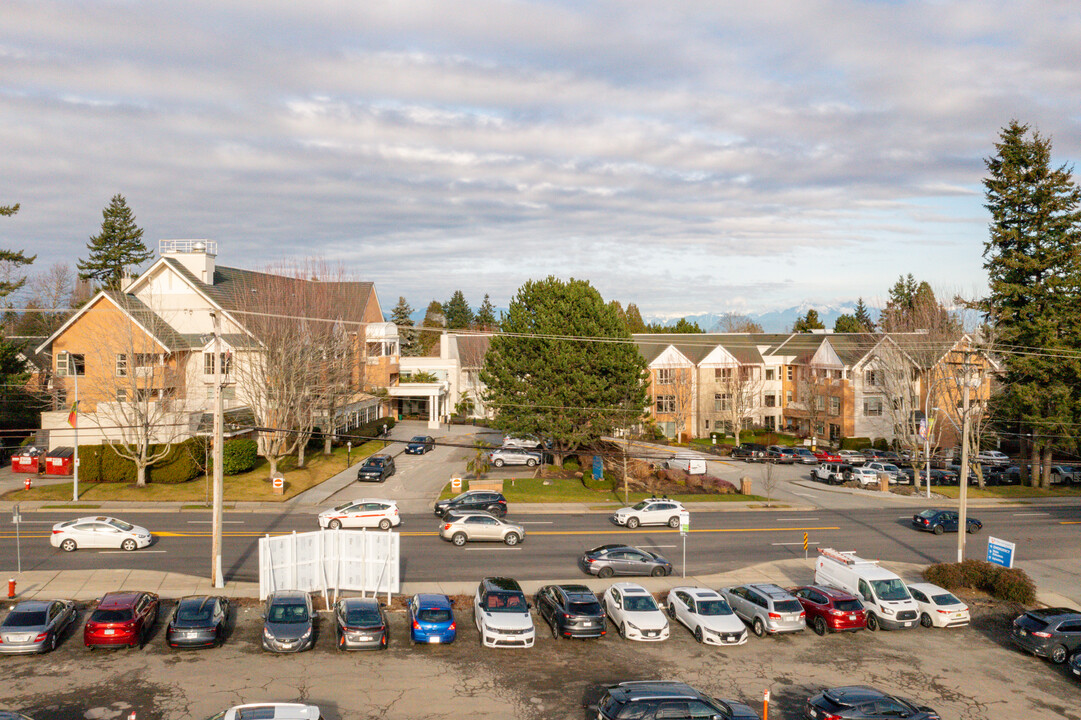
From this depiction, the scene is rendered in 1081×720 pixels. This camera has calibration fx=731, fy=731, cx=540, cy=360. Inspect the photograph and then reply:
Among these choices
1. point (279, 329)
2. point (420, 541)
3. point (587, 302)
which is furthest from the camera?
point (587, 302)

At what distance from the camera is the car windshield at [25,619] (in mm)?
20922

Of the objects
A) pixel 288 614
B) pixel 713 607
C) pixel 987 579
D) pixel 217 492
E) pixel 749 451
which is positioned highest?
pixel 217 492

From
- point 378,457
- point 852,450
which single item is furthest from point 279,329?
point 852,450

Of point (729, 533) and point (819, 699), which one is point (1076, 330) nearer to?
point (729, 533)

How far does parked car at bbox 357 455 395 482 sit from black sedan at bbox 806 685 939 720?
3723 cm

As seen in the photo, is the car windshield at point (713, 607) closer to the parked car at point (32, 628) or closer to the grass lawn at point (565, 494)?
the parked car at point (32, 628)

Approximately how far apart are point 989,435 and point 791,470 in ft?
52.5

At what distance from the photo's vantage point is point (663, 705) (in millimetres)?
15477

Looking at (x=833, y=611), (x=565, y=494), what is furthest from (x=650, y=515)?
(x=833, y=611)

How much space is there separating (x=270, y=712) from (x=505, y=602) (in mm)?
10265

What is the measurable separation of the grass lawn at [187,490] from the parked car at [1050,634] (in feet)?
125

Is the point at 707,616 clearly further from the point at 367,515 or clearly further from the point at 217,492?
the point at 367,515

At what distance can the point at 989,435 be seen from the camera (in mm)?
60406

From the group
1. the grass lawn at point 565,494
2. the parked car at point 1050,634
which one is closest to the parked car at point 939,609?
the parked car at point 1050,634
